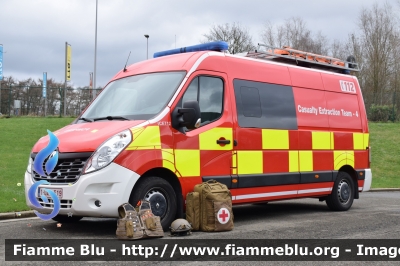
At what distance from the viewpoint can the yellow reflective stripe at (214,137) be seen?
8.39m

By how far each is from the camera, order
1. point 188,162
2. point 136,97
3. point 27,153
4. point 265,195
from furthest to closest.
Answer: point 27,153 < point 265,195 < point 136,97 < point 188,162

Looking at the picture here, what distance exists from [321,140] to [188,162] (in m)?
3.63

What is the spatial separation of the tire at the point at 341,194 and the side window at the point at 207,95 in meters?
3.69

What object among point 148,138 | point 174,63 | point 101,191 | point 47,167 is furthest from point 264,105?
point 47,167

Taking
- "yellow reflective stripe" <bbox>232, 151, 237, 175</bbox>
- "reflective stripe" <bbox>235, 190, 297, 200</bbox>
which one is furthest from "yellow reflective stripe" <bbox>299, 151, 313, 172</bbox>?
"yellow reflective stripe" <bbox>232, 151, 237, 175</bbox>

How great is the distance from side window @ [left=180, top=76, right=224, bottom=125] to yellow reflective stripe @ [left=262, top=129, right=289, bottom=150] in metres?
1.16

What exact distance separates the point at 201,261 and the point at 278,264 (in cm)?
79

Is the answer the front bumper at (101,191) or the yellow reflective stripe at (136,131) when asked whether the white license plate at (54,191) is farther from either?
the yellow reflective stripe at (136,131)

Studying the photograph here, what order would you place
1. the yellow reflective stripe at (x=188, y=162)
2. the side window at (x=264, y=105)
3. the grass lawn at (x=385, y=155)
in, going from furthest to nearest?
the grass lawn at (x=385, y=155) → the side window at (x=264, y=105) → the yellow reflective stripe at (x=188, y=162)

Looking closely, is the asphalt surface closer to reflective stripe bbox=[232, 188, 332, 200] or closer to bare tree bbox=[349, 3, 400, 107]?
→ reflective stripe bbox=[232, 188, 332, 200]

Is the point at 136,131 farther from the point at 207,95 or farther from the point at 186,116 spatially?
the point at 207,95

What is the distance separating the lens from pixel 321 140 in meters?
10.8

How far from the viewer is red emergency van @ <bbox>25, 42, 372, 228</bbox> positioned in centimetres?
731

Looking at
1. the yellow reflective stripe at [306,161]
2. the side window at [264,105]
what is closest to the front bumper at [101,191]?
the side window at [264,105]
